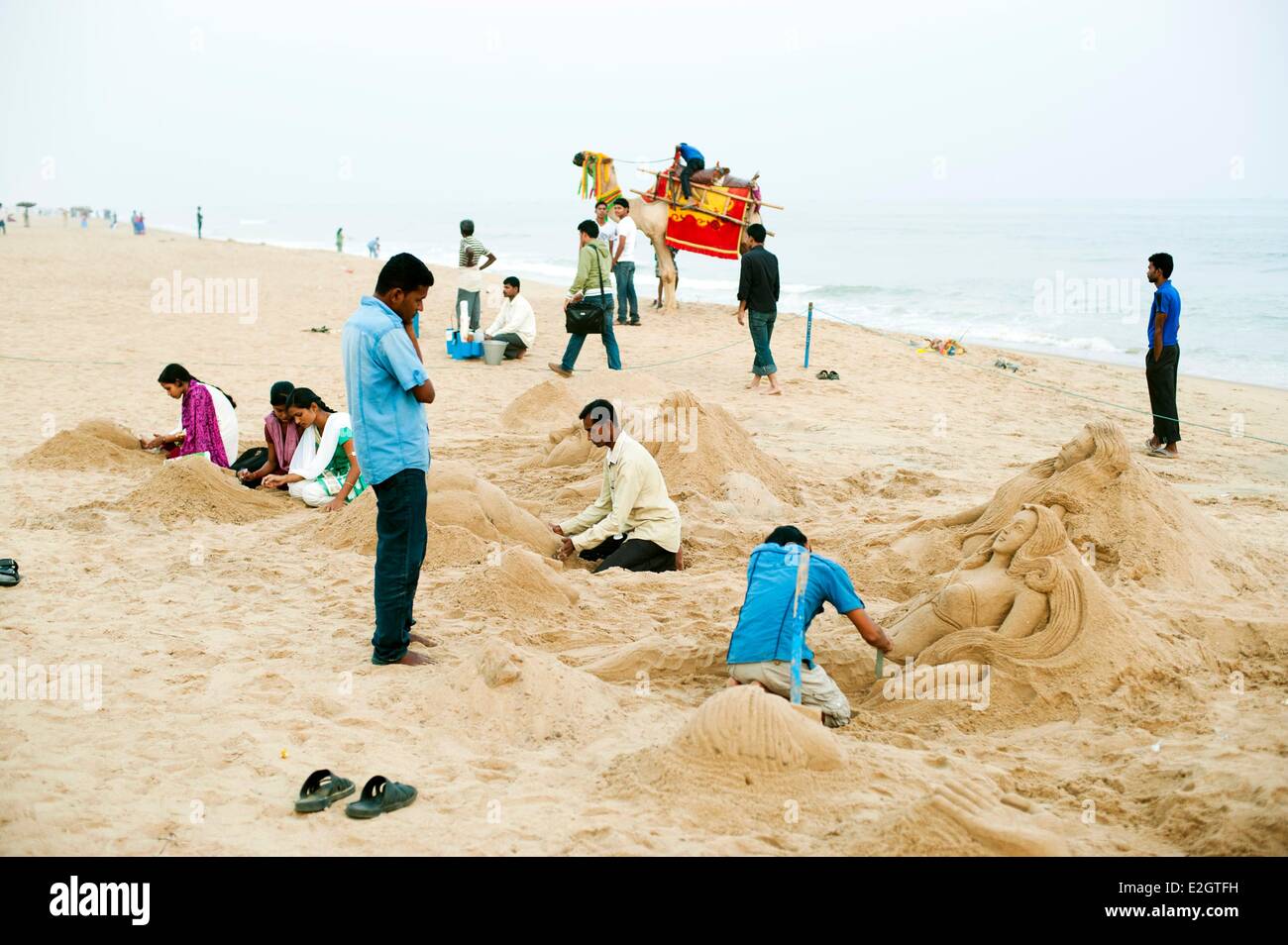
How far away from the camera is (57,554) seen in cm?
570

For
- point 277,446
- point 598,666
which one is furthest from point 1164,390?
point 277,446

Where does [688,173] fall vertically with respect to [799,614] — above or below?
above

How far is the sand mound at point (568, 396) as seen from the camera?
919 cm

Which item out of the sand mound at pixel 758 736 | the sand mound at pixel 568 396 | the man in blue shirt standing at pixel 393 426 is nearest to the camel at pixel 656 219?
the sand mound at pixel 568 396

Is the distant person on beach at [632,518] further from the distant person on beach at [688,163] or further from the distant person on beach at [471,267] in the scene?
the distant person on beach at [688,163]

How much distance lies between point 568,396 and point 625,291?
5.81 meters

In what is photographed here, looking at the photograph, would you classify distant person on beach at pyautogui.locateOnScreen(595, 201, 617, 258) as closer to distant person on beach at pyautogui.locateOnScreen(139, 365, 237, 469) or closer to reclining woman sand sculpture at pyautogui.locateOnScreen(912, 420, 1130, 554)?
distant person on beach at pyautogui.locateOnScreen(139, 365, 237, 469)

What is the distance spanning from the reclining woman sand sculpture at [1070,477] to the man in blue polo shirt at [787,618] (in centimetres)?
151

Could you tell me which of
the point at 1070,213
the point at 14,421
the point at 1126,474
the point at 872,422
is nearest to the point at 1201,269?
the point at 872,422

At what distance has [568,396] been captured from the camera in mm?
9812

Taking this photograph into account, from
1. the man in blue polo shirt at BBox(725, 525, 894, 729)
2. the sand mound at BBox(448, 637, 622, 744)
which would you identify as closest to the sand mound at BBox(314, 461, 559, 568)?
the sand mound at BBox(448, 637, 622, 744)

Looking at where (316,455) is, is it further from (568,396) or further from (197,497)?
(568,396)

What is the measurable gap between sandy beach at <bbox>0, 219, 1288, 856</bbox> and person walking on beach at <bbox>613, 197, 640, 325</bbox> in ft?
15.5
